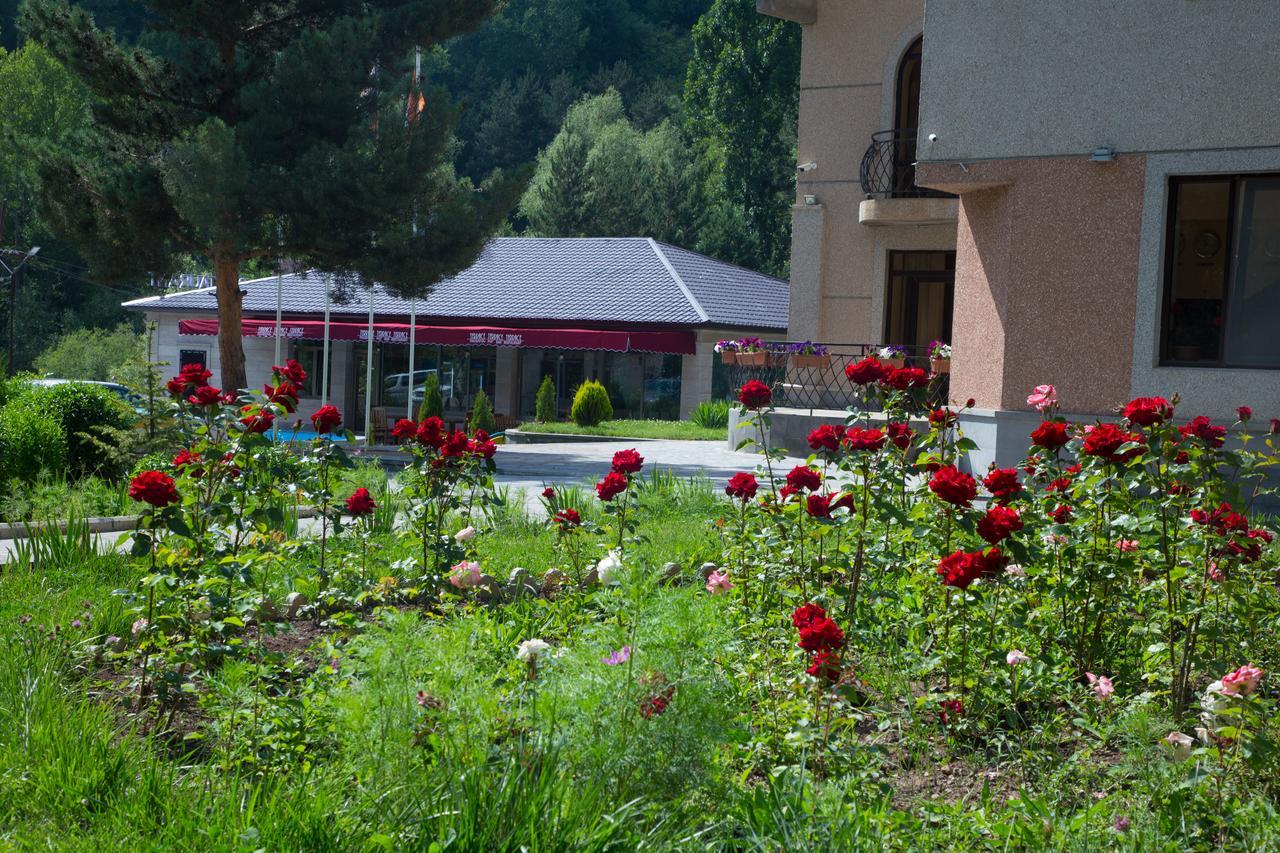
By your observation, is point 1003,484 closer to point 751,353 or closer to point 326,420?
point 326,420

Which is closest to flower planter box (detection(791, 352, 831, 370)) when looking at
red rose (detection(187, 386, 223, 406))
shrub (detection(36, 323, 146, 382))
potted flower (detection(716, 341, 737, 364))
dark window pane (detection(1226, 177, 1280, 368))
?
potted flower (detection(716, 341, 737, 364))

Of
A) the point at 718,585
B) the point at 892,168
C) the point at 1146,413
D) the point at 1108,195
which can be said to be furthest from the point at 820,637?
the point at 892,168

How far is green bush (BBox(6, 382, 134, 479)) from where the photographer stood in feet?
40.2

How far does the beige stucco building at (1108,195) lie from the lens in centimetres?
1124

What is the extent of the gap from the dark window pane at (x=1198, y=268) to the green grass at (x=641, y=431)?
16.1 m

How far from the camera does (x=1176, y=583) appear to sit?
4.74 metres

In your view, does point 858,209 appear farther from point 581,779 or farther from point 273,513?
point 581,779

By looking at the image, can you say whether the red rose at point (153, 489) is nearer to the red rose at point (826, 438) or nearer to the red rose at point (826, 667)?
the red rose at point (826, 667)

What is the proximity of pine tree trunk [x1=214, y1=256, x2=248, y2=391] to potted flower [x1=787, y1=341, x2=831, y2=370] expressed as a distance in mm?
10200

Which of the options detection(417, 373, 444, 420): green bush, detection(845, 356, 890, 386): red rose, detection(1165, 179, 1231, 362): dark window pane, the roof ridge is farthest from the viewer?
the roof ridge

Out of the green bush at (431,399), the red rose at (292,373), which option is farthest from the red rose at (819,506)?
the green bush at (431,399)

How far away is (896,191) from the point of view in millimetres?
20000

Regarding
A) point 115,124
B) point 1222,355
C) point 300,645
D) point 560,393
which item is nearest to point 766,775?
point 300,645

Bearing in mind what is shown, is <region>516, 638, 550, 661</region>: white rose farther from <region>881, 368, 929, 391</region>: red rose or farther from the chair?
the chair
